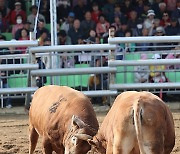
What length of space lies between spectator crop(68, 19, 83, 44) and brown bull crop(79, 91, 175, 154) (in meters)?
9.46

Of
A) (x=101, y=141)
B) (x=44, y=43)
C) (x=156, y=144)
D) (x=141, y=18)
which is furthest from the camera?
(x=141, y=18)

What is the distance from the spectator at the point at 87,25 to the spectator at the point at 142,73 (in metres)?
3.13

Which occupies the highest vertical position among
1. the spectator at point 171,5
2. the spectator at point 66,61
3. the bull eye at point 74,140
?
the spectator at point 171,5

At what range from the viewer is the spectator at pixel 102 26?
634 inches

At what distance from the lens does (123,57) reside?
13.0 meters

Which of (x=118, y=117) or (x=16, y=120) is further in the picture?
(x=16, y=120)

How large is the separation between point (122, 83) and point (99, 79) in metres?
0.50

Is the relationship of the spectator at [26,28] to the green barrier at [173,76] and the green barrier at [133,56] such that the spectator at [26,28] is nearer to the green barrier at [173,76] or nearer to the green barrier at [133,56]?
the green barrier at [133,56]

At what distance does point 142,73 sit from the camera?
13.0 metres

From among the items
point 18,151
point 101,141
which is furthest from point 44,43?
point 101,141

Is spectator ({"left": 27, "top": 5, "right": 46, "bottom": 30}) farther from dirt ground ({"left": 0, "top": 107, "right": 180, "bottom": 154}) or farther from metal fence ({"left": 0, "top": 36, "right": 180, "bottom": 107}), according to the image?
dirt ground ({"left": 0, "top": 107, "right": 180, "bottom": 154})

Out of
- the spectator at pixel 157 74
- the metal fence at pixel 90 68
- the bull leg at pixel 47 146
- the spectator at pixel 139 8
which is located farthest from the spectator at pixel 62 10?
the bull leg at pixel 47 146

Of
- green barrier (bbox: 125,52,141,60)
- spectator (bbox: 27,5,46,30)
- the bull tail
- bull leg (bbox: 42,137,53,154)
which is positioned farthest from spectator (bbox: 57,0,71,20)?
the bull tail

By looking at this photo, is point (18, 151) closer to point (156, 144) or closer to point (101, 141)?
point (101, 141)
